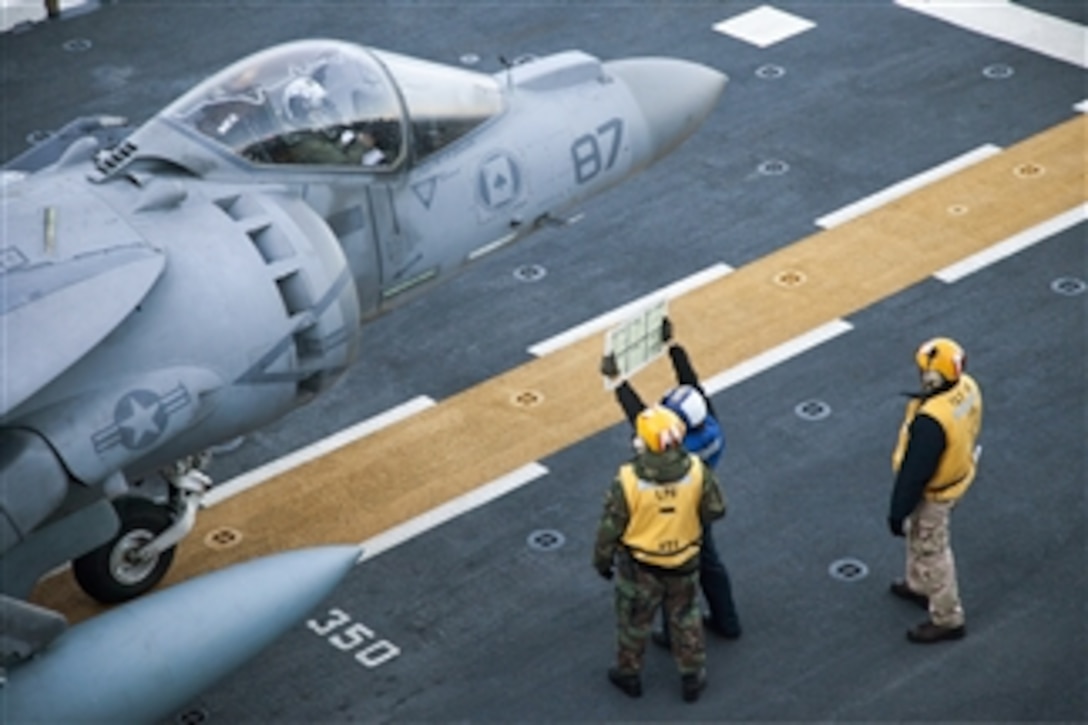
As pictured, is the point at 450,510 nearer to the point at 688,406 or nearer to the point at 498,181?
the point at 498,181

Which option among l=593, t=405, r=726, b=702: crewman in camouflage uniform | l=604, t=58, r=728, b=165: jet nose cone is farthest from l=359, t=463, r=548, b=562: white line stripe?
l=604, t=58, r=728, b=165: jet nose cone

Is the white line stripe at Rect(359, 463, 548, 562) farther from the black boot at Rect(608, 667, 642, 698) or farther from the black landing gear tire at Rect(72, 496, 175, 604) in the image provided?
the black boot at Rect(608, 667, 642, 698)

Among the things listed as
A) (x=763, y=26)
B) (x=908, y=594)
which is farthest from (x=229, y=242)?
(x=763, y=26)

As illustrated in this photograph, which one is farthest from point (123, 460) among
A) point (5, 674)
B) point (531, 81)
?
point (531, 81)

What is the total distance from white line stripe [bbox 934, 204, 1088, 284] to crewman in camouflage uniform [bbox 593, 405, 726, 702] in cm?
541

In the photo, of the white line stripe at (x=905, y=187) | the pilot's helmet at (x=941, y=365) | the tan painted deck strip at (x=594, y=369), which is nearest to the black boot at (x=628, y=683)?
the tan painted deck strip at (x=594, y=369)

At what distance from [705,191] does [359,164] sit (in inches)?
221

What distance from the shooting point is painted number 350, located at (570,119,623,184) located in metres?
15.7

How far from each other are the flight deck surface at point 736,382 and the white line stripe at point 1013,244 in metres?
0.04

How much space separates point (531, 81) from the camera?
15.8 meters

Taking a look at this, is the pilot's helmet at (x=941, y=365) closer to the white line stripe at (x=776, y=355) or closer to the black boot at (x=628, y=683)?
the black boot at (x=628, y=683)

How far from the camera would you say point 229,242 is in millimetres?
13500

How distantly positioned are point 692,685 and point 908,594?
1644mm

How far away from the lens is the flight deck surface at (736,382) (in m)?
14.1
